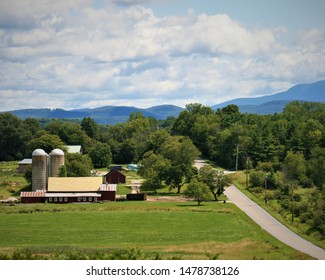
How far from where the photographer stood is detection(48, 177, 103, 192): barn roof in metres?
52.4

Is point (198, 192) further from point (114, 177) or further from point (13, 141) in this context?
point (13, 141)

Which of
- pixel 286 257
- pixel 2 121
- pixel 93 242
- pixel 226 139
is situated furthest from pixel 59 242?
pixel 2 121

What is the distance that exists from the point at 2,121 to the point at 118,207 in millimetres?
62033

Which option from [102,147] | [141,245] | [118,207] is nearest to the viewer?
[141,245]

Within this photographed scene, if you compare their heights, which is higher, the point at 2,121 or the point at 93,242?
the point at 2,121

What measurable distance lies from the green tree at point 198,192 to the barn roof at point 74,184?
27.2 feet

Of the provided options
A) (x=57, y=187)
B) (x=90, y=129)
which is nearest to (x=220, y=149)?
(x=57, y=187)

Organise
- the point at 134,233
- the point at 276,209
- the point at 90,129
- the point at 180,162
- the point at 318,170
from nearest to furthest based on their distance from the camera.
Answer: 1. the point at 134,233
2. the point at 276,209
3. the point at 318,170
4. the point at 180,162
5. the point at 90,129

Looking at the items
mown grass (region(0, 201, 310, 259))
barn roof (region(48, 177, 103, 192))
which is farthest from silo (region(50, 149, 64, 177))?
mown grass (region(0, 201, 310, 259))

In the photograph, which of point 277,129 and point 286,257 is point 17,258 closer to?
point 286,257

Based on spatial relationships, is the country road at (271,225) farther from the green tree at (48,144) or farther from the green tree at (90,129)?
the green tree at (90,129)

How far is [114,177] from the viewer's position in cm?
6300

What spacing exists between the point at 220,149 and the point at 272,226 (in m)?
39.1
